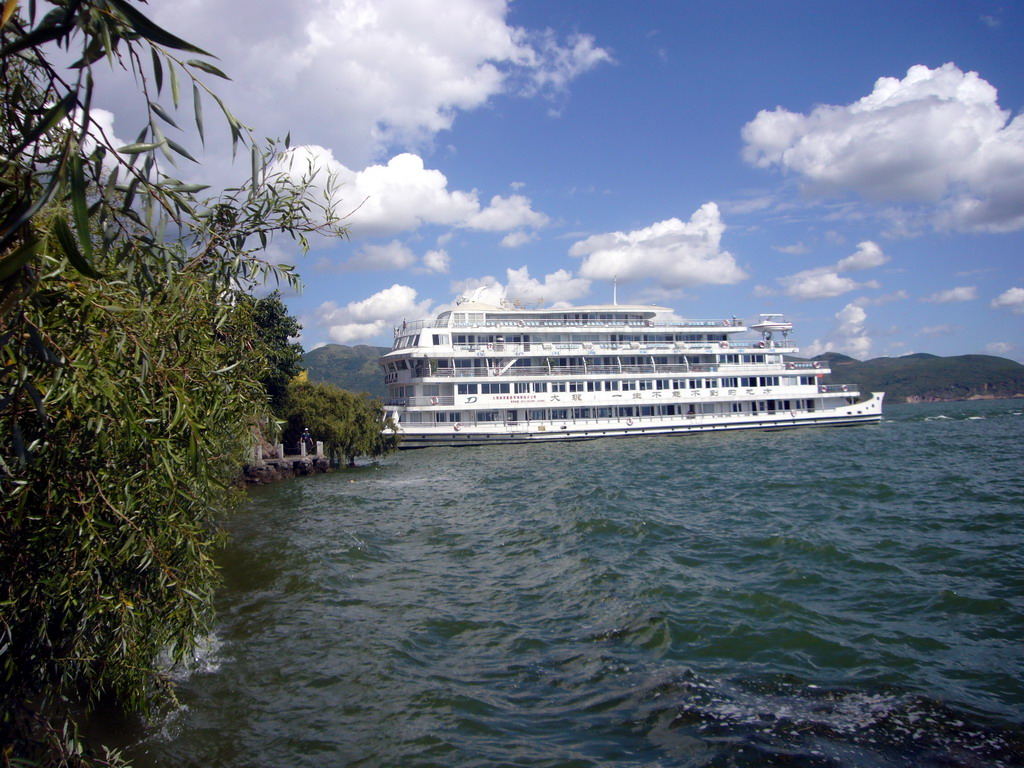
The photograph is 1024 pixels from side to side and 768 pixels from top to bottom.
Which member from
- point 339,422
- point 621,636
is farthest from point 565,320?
point 621,636

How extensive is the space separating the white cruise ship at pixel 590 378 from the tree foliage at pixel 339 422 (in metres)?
3.92

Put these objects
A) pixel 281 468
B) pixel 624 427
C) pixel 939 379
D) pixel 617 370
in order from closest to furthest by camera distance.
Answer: pixel 281 468 → pixel 624 427 → pixel 617 370 → pixel 939 379

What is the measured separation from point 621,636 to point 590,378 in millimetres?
30201

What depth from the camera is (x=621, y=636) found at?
812 cm

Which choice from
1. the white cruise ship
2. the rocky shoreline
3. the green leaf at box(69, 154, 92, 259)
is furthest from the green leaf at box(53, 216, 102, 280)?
the white cruise ship

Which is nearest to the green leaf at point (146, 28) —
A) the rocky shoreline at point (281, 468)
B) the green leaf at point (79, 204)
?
the green leaf at point (79, 204)

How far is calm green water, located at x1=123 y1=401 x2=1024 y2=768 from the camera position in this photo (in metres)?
5.70

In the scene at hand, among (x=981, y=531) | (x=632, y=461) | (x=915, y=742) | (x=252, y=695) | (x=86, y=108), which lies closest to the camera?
(x=86, y=108)

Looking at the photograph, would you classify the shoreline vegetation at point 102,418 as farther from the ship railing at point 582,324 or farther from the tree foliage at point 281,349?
the ship railing at point 582,324

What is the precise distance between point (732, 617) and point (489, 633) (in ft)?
10.8

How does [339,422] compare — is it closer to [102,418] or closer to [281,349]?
Answer: [281,349]

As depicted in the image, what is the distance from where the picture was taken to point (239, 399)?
5.04 meters

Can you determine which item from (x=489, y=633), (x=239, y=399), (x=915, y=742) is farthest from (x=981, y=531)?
(x=239, y=399)

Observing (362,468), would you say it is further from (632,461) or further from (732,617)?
(732,617)
